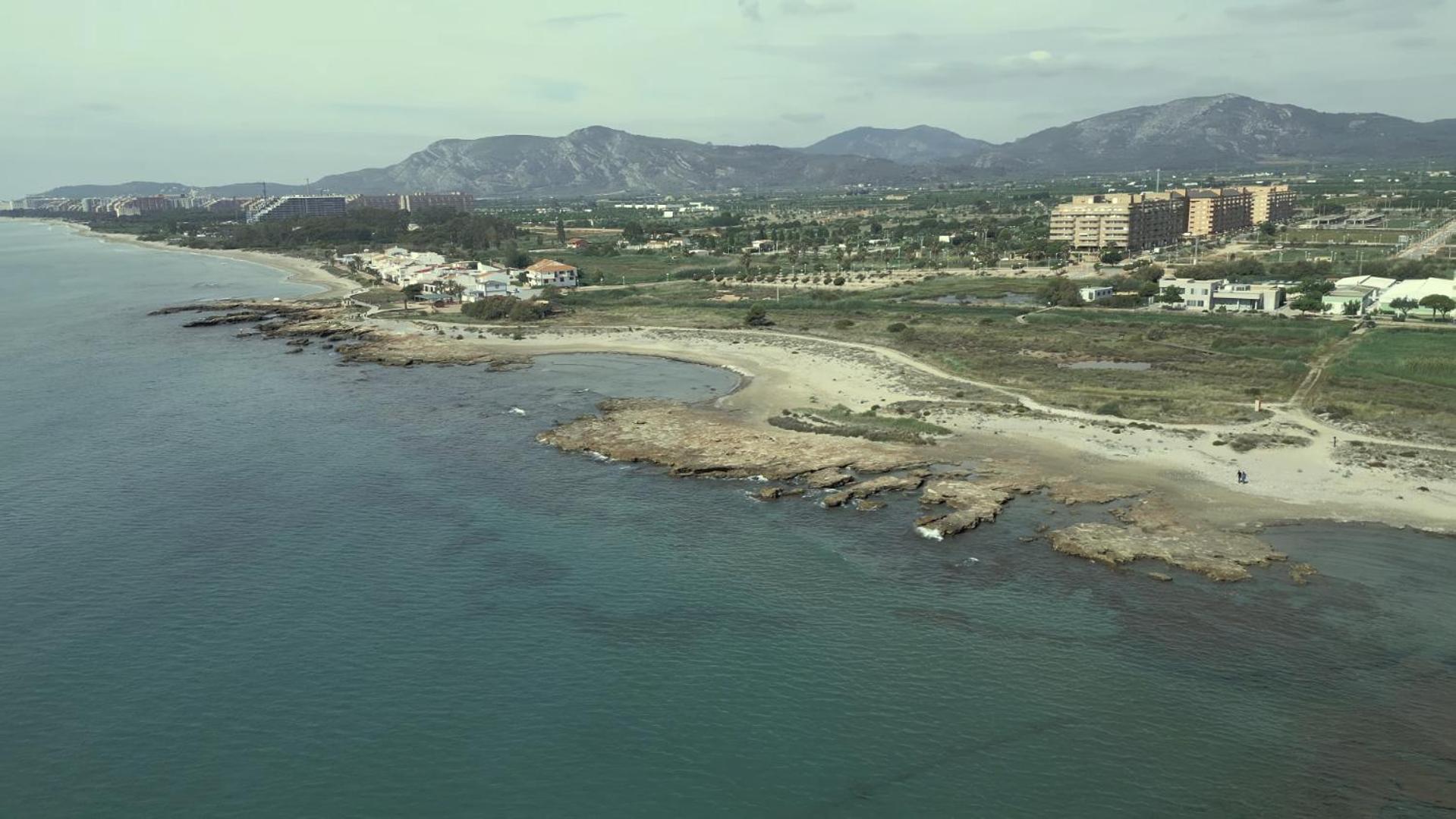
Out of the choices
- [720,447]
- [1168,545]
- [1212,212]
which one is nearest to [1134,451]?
[1168,545]

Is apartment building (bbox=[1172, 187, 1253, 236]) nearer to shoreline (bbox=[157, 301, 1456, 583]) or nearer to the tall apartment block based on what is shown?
the tall apartment block

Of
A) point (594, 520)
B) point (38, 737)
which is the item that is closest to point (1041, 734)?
point (594, 520)

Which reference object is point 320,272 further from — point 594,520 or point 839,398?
point 594,520

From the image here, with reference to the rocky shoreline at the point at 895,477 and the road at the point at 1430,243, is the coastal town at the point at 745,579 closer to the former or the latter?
the rocky shoreline at the point at 895,477

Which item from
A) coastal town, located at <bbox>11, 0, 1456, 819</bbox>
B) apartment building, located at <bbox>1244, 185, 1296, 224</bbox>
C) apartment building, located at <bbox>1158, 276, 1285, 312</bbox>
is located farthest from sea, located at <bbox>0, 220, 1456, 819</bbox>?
apartment building, located at <bbox>1244, 185, 1296, 224</bbox>

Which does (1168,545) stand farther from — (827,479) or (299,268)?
(299,268)
